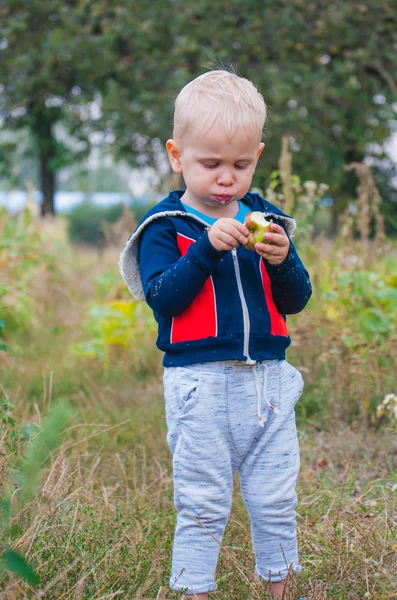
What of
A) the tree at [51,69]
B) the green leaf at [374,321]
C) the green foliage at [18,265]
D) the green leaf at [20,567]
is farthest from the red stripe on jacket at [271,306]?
the tree at [51,69]

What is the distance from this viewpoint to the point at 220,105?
1.92 m

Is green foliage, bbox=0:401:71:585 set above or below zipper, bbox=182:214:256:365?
below

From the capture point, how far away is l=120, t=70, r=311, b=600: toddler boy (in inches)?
76.4

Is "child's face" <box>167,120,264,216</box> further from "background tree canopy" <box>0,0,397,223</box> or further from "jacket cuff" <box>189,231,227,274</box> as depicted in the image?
"background tree canopy" <box>0,0,397,223</box>

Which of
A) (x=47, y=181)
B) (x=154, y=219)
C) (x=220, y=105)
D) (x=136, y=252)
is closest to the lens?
(x=220, y=105)

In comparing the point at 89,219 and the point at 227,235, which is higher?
the point at 89,219

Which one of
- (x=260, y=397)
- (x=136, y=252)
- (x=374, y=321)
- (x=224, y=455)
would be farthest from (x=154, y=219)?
(x=374, y=321)

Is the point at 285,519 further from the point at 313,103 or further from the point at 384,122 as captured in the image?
the point at 384,122

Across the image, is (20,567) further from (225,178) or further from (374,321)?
(374,321)

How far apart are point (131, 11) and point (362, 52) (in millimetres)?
3854

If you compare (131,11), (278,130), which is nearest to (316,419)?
(278,130)

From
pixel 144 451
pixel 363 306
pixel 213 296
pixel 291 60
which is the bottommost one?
pixel 144 451

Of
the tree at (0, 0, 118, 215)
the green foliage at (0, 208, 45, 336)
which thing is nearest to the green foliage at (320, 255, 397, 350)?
the green foliage at (0, 208, 45, 336)

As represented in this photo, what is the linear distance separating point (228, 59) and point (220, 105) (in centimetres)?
969
